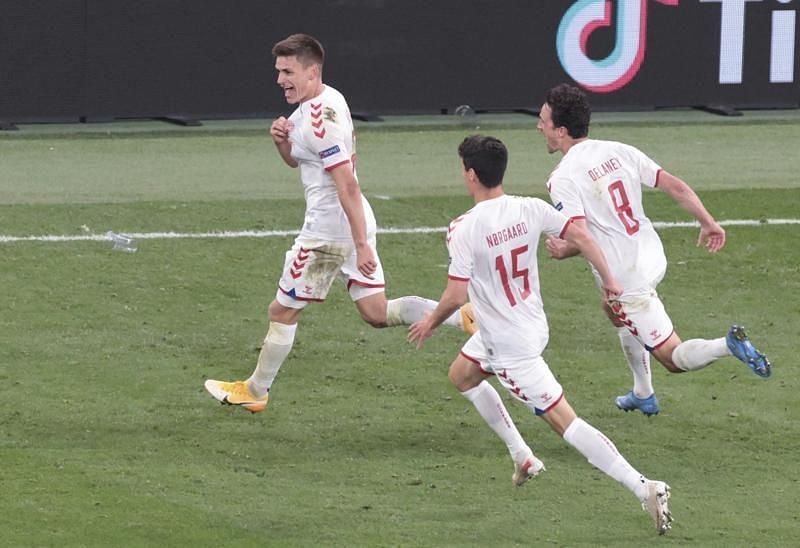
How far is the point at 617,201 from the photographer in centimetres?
970

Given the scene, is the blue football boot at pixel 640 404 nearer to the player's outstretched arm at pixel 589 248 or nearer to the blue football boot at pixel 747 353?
the blue football boot at pixel 747 353

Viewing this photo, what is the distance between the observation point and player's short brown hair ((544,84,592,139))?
373 inches

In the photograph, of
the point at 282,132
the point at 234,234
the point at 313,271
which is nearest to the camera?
the point at 282,132

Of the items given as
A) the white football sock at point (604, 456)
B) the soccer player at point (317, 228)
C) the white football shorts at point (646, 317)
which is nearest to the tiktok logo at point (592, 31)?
the soccer player at point (317, 228)

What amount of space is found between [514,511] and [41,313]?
5300mm

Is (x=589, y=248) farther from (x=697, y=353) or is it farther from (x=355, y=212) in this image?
(x=355, y=212)

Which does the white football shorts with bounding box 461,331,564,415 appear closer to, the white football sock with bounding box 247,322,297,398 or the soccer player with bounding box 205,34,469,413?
the soccer player with bounding box 205,34,469,413

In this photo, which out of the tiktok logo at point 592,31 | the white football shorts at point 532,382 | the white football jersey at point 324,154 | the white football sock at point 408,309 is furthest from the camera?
the tiktok logo at point 592,31

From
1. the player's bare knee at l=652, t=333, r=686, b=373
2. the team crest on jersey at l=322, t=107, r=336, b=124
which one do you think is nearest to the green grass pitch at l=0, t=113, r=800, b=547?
the player's bare knee at l=652, t=333, r=686, b=373

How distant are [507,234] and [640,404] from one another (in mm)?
2583

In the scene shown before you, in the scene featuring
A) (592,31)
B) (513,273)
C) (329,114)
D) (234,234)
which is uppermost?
(329,114)

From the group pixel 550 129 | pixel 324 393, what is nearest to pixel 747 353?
pixel 550 129

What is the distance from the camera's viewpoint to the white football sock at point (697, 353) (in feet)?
31.1

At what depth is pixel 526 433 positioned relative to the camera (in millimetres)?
10133
